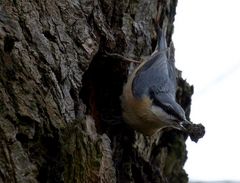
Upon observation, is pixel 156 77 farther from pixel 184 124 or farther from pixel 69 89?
pixel 69 89

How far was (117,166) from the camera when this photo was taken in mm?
2738

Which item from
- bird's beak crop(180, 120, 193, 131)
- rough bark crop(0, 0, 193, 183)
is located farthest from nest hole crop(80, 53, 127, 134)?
bird's beak crop(180, 120, 193, 131)

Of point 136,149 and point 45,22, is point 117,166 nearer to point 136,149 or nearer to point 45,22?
point 136,149

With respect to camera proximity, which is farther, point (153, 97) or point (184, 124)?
point (153, 97)

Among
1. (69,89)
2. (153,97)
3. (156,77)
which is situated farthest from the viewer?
(156,77)

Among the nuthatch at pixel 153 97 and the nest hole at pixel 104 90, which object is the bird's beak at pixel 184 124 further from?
the nest hole at pixel 104 90

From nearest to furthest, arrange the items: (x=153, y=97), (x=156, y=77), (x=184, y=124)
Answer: (x=184, y=124) → (x=153, y=97) → (x=156, y=77)

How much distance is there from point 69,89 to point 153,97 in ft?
2.81

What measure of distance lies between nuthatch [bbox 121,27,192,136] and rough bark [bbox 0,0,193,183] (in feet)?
0.21

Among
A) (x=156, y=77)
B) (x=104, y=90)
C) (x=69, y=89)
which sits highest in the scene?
(x=156, y=77)

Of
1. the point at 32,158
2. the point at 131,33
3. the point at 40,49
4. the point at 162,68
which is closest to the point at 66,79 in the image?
the point at 40,49

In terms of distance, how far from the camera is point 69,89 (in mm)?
2447

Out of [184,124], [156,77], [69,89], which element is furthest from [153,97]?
[69,89]

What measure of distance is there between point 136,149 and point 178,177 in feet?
2.29
